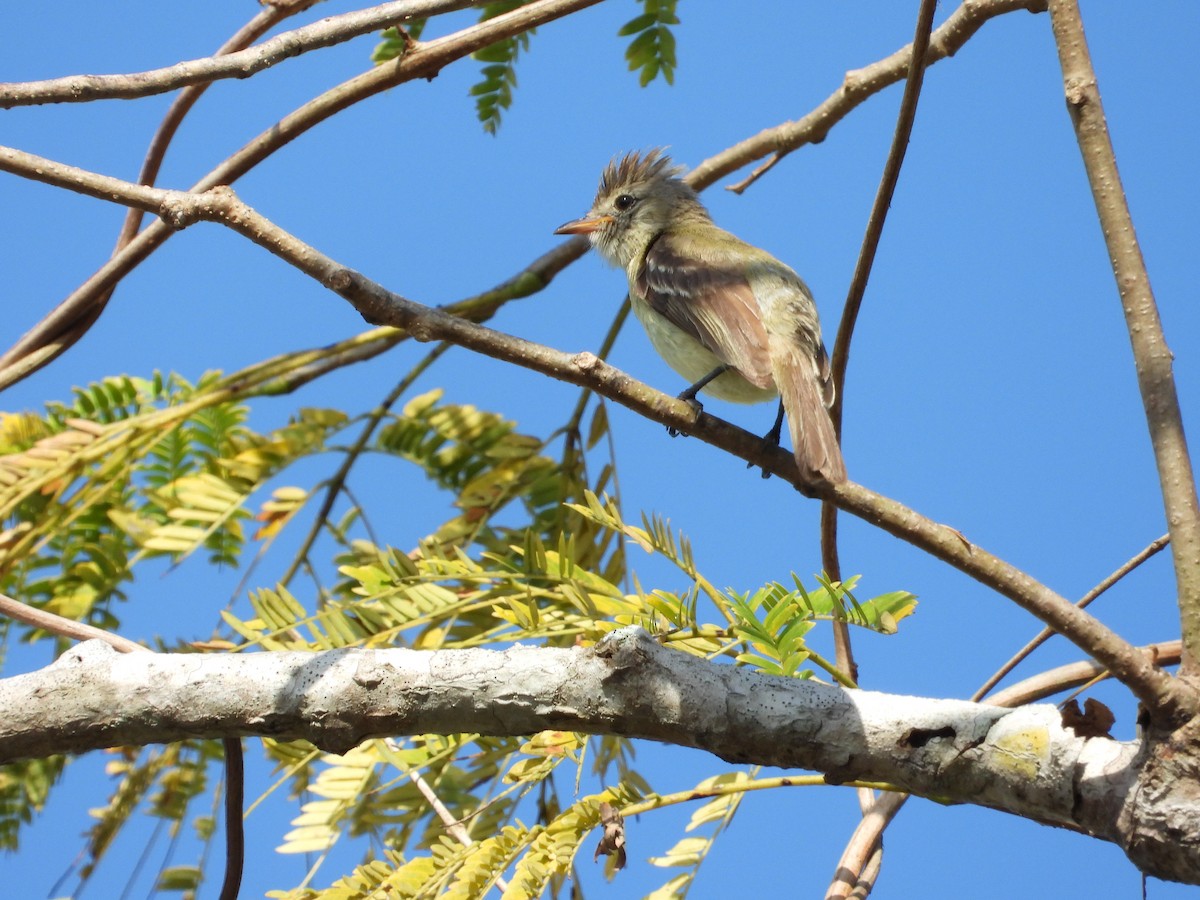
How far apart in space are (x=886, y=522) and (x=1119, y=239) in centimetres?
57

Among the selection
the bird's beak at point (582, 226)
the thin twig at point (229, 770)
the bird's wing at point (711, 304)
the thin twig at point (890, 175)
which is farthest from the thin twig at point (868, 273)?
the bird's beak at point (582, 226)

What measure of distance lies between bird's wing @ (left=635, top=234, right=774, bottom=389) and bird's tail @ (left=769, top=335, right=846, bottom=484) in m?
0.06

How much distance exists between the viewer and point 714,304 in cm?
359

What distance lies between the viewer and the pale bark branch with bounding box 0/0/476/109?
213cm

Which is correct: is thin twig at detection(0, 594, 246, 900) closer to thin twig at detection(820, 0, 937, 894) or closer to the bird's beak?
thin twig at detection(820, 0, 937, 894)

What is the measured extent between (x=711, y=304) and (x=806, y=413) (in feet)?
Answer: 2.58

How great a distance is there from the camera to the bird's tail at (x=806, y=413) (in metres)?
2.40

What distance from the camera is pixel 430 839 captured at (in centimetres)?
259

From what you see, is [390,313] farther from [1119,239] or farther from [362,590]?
[1119,239]

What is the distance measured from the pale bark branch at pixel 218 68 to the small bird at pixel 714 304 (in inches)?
46.8

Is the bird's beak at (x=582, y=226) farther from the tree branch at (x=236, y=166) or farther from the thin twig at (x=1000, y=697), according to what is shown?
the thin twig at (x=1000, y=697)

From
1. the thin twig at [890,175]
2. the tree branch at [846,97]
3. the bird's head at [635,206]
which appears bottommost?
the thin twig at [890,175]

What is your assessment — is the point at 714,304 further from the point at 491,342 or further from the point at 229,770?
the point at 229,770

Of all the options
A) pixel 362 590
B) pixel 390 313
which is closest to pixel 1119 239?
pixel 390 313
